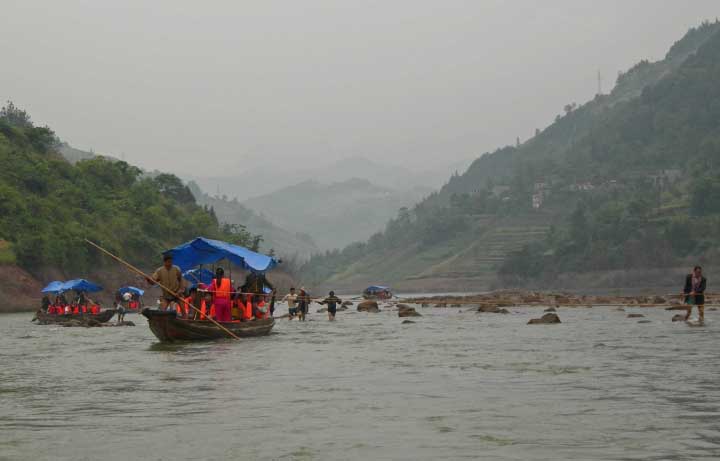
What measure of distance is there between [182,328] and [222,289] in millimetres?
2413

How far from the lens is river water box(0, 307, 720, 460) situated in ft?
33.9

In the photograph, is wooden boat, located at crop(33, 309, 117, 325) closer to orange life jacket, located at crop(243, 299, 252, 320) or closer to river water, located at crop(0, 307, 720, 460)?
orange life jacket, located at crop(243, 299, 252, 320)

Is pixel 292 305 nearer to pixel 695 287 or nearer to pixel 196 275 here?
pixel 196 275

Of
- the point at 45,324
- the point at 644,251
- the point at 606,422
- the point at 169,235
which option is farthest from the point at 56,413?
the point at 644,251

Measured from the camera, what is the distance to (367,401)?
46.4ft

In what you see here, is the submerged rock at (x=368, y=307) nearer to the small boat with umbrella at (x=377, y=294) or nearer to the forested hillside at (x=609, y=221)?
the small boat with umbrella at (x=377, y=294)

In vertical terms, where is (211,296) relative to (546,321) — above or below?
above

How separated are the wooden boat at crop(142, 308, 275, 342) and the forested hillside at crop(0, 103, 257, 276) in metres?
49.3

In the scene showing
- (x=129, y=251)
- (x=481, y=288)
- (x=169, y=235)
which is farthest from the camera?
(x=481, y=288)

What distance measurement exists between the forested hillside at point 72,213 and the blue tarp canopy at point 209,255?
148 feet

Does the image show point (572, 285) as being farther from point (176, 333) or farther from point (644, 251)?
point (176, 333)

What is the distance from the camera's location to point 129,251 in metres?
93.1

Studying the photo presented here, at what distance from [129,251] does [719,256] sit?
76360mm

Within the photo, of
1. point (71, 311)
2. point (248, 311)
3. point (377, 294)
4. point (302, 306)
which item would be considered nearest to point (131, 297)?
point (71, 311)
